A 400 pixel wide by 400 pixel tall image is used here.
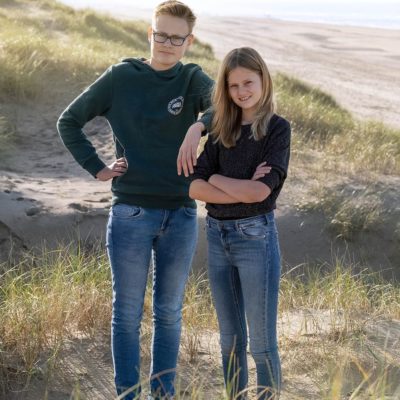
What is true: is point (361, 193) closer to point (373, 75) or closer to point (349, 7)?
point (373, 75)

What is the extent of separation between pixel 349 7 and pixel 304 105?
4531 inches

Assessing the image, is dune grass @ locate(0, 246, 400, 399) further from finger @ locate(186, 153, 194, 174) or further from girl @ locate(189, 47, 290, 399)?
finger @ locate(186, 153, 194, 174)

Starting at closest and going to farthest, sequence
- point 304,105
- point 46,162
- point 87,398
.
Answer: point 87,398, point 46,162, point 304,105

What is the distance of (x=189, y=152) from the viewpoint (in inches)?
114

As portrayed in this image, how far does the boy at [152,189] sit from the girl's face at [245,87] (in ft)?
0.69

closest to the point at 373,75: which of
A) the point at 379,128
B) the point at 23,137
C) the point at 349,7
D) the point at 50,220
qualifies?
the point at 379,128

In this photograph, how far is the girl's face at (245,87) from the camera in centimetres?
290

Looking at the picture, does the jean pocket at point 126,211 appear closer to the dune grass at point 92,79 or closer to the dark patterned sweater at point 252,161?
the dark patterned sweater at point 252,161

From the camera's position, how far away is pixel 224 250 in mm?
2916

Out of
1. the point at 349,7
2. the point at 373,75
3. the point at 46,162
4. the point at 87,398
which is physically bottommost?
the point at 349,7

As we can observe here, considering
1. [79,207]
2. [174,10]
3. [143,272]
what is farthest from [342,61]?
[143,272]

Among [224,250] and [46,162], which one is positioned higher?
[224,250]

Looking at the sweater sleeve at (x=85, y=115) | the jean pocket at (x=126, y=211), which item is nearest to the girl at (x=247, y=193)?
the jean pocket at (x=126, y=211)

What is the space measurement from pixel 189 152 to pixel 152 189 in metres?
0.23
